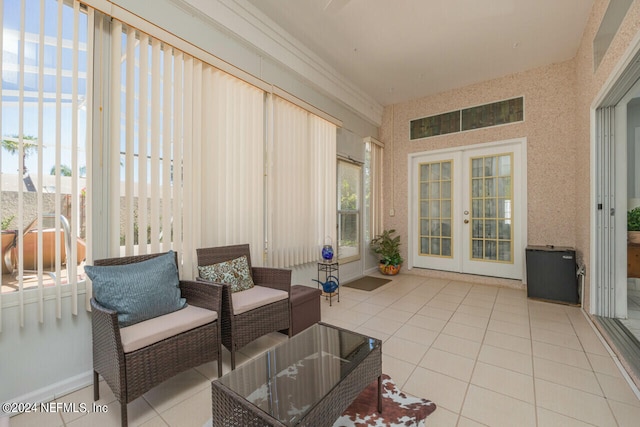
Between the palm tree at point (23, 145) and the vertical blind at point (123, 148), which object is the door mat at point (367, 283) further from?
the palm tree at point (23, 145)

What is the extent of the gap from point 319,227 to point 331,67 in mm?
2343

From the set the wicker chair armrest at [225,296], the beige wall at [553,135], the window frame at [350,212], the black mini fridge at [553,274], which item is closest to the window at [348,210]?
the window frame at [350,212]

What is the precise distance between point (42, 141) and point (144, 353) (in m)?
1.43

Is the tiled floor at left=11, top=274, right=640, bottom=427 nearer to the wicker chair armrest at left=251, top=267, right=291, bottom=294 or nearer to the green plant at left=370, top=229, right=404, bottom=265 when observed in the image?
the wicker chair armrest at left=251, top=267, right=291, bottom=294

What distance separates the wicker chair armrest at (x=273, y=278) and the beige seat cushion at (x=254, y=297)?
0.06 metres

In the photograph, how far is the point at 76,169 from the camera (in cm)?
181

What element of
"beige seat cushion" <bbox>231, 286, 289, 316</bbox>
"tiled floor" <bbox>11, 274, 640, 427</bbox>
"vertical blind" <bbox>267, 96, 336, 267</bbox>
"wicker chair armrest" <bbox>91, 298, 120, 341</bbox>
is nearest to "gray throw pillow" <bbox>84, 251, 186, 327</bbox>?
"wicker chair armrest" <bbox>91, 298, 120, 341</bbox>

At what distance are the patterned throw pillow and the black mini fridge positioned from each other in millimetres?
3682

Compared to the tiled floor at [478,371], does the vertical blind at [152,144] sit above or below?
above

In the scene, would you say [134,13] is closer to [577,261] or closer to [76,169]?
[76,169]

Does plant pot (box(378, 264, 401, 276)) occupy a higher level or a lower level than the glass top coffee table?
lower

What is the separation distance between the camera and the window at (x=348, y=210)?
14.8 ft

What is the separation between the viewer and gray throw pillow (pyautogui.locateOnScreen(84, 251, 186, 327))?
5.37 feet

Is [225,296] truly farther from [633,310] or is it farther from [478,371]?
[633,310]
